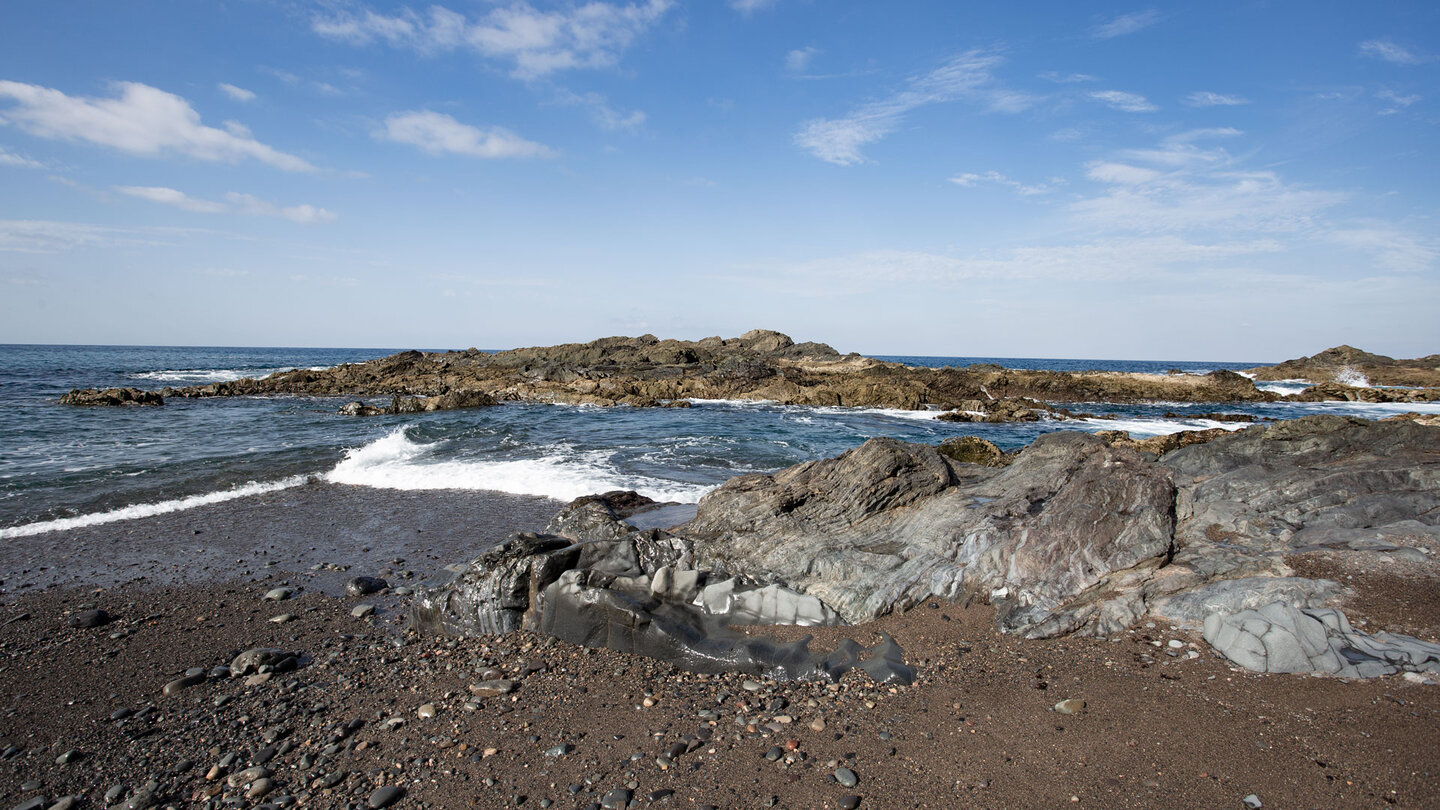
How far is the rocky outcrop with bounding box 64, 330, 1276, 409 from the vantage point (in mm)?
34750

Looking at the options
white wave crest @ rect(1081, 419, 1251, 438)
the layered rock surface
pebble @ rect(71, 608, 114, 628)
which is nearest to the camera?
the layered rock surface

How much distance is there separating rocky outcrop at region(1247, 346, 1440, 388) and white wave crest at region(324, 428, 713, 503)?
64508 mm

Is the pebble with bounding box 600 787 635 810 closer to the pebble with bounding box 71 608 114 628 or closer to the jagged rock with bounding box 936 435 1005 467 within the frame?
the pebble with bounding box 71 608 114 628

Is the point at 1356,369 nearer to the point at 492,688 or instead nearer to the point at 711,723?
the point at 711,723

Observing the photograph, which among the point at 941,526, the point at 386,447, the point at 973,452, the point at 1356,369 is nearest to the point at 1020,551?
the point at 941,526

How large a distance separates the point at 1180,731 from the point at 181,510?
14138 mm

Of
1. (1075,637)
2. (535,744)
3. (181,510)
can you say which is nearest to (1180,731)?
(1075,637)

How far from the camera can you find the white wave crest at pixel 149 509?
32.3 feet

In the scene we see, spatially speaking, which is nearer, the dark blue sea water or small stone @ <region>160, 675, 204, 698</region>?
small stone @ <region>160, 675, 204, 698</region>

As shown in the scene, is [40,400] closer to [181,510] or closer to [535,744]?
[181,510]

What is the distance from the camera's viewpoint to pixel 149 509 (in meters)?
11.1

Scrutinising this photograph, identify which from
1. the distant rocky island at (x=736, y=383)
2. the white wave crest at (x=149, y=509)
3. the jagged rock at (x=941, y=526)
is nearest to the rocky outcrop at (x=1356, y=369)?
the distant rocky island at (x=736, y=383)

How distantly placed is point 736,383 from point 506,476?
27348 mm

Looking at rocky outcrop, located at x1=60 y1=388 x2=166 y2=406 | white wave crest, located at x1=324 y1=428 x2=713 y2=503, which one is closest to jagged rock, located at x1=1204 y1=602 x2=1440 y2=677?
white wave crest, located at x1=324 y1=428 x2=713 y2=503
